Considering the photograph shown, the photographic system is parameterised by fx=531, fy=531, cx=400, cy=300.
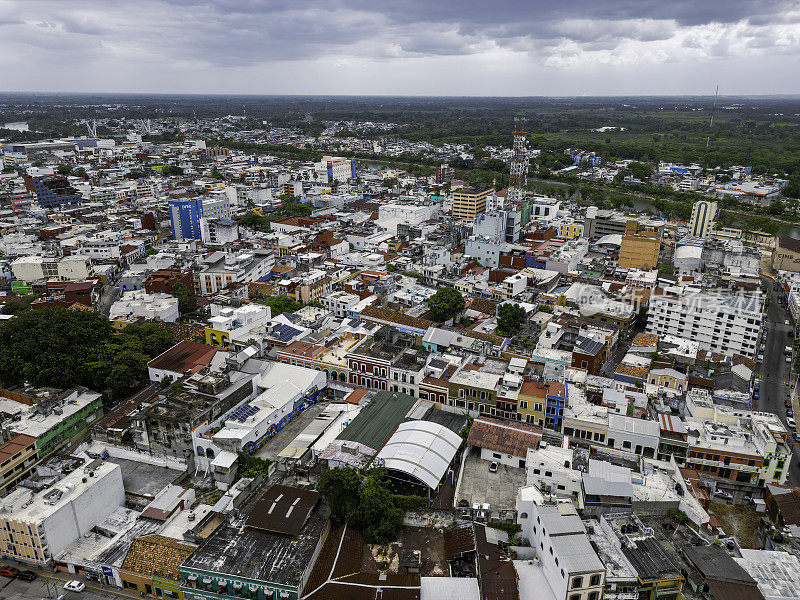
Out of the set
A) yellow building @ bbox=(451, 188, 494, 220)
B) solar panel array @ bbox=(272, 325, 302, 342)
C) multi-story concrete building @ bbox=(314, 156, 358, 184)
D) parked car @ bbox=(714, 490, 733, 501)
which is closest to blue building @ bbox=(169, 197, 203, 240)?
yellow building @ bbox=(451, 188, 494, 220)

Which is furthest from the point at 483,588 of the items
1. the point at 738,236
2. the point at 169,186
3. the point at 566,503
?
the point at 169,186

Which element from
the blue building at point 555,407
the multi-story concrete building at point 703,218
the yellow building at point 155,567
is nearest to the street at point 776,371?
the blue building at point 555,407

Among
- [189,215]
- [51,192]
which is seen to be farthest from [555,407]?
[51,192]

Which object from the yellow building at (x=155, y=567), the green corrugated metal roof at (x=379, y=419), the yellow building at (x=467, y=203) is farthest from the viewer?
the yellow building at (x=467, y=203)

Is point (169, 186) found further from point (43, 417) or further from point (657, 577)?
point (657, 577)

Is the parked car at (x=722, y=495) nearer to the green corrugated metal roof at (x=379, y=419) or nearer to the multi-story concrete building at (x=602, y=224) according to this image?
the green corrugated metal roof at (x=379, y=419)

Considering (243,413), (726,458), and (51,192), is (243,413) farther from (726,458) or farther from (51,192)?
(51,192)
